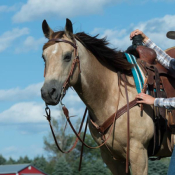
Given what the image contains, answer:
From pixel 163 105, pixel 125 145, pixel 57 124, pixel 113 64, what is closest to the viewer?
pixel 163 105

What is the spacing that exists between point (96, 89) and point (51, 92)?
870mm

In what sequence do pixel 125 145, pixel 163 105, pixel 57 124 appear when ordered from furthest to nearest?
pixel 57 124
pixel 125 145
pixel 163 105

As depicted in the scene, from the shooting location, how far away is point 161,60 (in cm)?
629

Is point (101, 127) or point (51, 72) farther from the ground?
point (51, 72)

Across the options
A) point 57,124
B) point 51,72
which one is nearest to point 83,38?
point 51,72

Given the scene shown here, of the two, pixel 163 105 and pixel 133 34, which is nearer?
pixel 163 105

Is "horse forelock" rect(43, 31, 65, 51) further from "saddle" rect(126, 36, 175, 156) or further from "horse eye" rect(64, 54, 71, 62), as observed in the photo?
"saddle" rect(126, 36, 175, 156)

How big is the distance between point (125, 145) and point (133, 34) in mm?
1799

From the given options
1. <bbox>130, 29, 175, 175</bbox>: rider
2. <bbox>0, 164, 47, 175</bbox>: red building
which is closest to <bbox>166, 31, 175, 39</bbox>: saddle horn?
<bbox>130, 29, 175, 175</bbox>: rider

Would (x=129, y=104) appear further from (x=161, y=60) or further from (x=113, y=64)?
(x=161, y=60)

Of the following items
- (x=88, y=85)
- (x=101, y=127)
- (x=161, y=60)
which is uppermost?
(x=161, y=60)

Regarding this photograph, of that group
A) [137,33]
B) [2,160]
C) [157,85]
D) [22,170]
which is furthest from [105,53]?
[2,160]

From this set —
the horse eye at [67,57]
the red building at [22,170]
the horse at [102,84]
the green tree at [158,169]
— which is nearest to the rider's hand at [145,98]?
the horse at [102,84]

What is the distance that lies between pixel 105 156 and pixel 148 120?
91 centimetres
